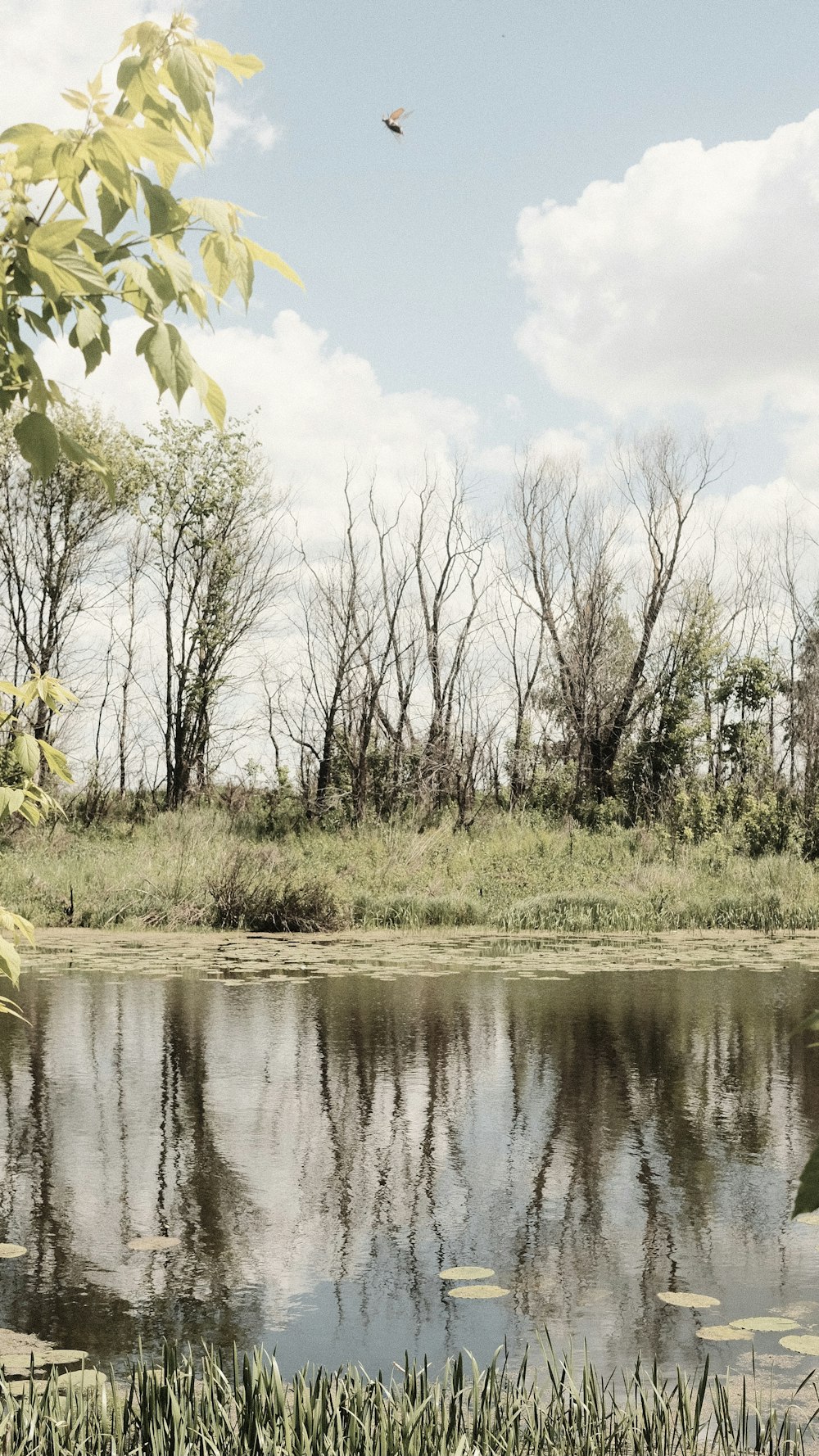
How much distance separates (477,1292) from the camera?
206 inches

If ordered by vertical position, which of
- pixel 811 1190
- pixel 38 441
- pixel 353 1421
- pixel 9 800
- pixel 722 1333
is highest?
pixel 38 441

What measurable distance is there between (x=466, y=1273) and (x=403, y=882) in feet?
57.6

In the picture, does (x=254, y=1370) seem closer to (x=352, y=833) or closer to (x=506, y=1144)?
(x=506, y=1144)

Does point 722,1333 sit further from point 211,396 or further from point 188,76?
point 188,76

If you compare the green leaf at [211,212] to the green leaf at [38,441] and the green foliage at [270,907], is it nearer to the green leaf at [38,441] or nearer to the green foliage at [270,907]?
the green leaf at [38,441]

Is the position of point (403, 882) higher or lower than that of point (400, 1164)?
higher

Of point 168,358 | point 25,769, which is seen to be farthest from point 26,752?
point 168,358

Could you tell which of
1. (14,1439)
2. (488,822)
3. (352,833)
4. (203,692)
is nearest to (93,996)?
(14,1439)

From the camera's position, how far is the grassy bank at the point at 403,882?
2022cm

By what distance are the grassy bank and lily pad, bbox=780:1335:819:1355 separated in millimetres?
15672

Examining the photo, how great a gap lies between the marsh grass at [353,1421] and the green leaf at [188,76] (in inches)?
121

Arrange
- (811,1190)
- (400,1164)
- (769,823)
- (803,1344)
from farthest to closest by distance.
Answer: (769,823), (400,1164), (803,1344), (811,1190)

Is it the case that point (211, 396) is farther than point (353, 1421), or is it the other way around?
point (353, 1421)

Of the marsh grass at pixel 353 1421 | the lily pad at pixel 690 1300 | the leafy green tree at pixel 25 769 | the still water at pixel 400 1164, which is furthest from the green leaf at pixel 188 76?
the lily pad at pixel 690 1300
